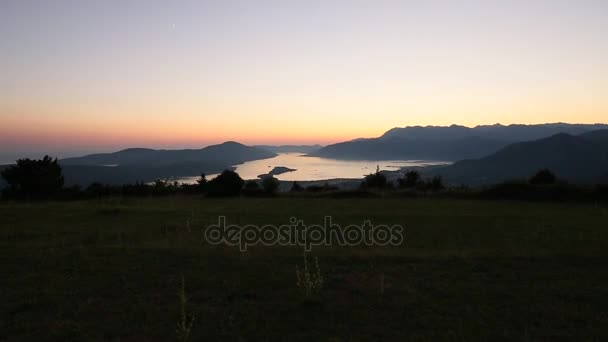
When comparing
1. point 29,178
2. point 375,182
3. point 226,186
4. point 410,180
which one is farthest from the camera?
point 410,180

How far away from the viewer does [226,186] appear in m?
33.9

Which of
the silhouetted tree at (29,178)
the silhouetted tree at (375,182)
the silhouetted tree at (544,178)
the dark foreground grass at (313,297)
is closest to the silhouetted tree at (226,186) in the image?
the silhouetted tree at (375,182)

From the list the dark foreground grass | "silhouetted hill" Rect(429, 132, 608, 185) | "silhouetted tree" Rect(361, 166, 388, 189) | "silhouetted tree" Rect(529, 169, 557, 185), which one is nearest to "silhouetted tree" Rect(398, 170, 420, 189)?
"silhouetted tree" Rect(361, 166, 388, 189)

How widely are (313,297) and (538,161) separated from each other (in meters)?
168

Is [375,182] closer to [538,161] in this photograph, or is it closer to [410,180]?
[410,180]

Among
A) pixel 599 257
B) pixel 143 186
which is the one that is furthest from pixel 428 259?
pixel 143 186

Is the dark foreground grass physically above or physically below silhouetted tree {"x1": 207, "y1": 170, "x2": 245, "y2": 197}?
below

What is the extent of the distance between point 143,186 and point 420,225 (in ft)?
99.8

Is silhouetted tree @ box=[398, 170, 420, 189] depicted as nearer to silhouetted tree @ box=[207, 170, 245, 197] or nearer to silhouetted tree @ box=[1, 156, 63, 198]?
silhouetted tree @ box=[207, 170, 245, 197]

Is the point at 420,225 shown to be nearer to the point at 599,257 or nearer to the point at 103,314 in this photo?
the point at 599,257

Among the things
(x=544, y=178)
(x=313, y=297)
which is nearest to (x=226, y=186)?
(x=544, y=178)

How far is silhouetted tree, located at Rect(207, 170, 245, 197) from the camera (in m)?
33.0

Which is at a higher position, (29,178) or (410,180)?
(29,178)

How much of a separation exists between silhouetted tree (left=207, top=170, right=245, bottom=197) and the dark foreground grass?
19284mm
